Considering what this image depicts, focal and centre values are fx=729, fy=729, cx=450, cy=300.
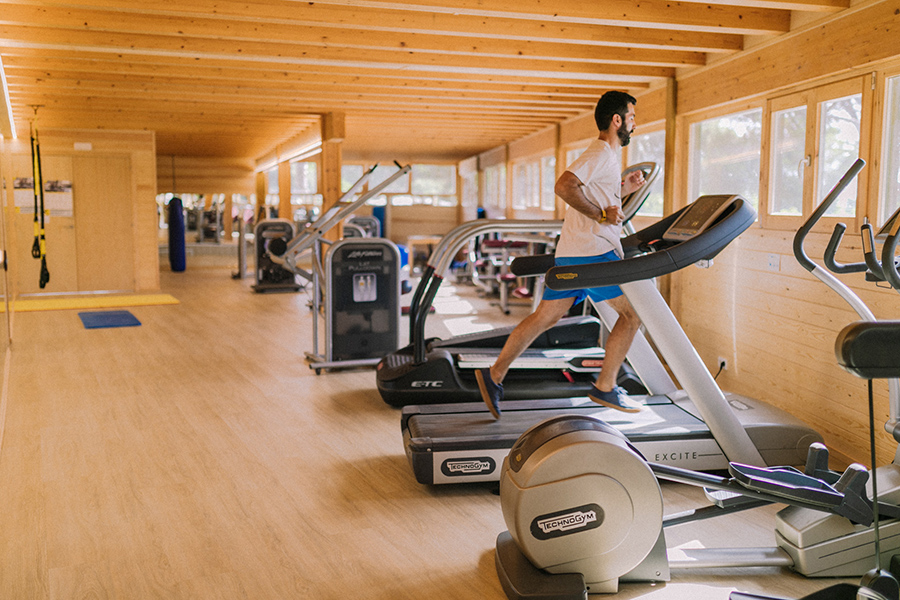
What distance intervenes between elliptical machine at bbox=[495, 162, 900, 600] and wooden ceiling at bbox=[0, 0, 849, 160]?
8.98 feet

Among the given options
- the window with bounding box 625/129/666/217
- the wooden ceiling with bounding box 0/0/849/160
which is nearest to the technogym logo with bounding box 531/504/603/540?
the wooden ceiling with bounding box 0/0/849/160

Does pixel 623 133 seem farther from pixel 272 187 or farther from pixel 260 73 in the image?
pixel 272 187

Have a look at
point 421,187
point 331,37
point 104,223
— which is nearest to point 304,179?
point 421,187

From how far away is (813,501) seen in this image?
7.29ft

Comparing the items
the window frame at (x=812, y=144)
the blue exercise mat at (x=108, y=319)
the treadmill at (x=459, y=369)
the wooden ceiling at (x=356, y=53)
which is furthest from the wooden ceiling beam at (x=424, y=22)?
the blue exercise mat at (x=108, y=319)

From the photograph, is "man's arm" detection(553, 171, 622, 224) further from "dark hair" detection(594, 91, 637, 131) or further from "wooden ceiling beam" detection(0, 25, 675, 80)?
"wooden ceiling beam" detection(0, 25, 675, 80)

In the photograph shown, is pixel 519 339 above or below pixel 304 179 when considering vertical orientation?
below

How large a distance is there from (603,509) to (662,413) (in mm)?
1372

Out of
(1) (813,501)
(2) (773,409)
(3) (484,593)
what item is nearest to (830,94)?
(2) (773,409)

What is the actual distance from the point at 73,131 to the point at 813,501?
10305mm

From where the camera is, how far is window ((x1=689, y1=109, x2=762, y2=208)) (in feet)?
16.3

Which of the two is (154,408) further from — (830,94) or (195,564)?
(830,94)

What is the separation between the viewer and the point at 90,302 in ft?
30.4

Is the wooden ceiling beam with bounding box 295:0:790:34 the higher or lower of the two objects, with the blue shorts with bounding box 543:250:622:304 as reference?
higher
